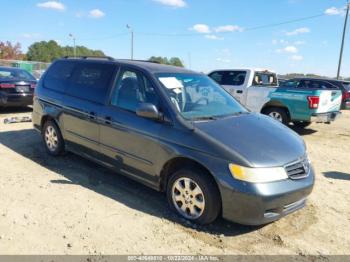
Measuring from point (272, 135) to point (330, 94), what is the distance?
6.41 m

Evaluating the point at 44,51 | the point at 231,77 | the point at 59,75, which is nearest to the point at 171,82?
the point at 59,75

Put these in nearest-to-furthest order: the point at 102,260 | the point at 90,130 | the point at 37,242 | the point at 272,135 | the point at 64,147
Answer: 1. the point at 102,260
2. the point at 37,242
3. the point at 272,135
4. the point at 90,130
5. the point at 64,147

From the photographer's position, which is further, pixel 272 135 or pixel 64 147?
pixel 64 147

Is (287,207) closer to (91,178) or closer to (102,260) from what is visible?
(102,260)

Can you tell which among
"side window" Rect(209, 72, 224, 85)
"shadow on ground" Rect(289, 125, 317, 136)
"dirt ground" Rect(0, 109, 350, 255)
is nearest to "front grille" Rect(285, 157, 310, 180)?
"dirt ground" Rect(0, 109, 350, 255)

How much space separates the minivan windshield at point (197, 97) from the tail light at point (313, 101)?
4.74 m

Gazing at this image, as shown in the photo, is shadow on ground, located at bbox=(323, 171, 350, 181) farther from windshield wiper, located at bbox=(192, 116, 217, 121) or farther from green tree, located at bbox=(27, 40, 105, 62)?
green tree, located at bbox=(27, 40, 105, 62)

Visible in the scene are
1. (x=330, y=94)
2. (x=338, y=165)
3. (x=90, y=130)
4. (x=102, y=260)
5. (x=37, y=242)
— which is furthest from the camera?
(x=330, y=94)

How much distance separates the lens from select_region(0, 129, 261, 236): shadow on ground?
13.6ft

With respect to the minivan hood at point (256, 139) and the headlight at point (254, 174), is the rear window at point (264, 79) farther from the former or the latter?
the headlight at point (254, 174)

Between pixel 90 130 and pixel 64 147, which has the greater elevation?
pixel 90 130

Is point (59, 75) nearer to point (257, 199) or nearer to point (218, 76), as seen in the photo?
point (257, 199)

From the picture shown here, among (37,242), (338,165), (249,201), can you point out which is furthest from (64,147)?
(338,165)

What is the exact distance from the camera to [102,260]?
3.36 metres
